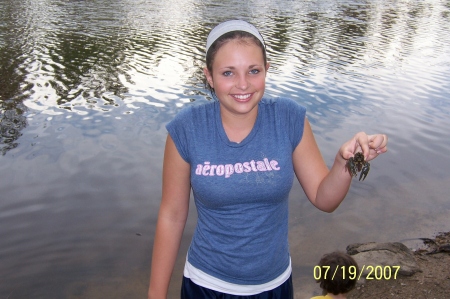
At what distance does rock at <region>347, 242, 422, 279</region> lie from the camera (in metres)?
5.31

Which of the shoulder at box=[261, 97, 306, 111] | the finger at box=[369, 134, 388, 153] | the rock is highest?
the shoulder at box=[261, 97, 306, 111]

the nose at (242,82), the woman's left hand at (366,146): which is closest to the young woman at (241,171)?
the nose at (242,82)

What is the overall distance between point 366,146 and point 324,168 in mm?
420

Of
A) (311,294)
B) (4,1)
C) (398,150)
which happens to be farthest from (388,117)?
(4,1)

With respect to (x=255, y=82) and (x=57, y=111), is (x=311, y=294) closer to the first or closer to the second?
(x=255, y=82)

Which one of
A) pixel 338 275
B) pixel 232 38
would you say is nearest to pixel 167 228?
pixel 232 38

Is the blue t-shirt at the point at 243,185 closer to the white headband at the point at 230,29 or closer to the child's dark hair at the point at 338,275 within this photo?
the white headband at the point at 230,29

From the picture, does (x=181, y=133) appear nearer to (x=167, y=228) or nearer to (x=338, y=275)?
(x=167, y=228)

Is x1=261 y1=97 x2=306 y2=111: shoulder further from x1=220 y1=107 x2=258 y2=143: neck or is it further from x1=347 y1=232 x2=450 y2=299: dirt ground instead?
x1=347 y1=232 x2=450 y2=299: dirt ground

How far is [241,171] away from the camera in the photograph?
2.39m

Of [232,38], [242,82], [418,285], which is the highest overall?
[232,38]

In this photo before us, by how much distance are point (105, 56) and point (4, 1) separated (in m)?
17.1

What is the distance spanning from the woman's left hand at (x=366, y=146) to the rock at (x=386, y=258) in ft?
11.3

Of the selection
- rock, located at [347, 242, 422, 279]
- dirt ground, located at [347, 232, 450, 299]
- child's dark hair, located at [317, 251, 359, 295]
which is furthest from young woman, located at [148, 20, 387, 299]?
rock, located at [347, 242, 422, 279]
